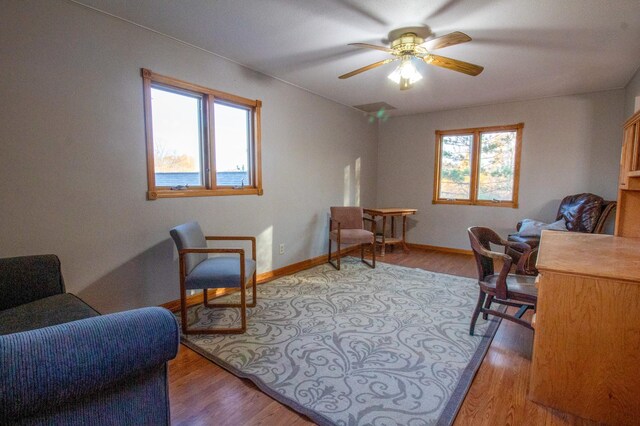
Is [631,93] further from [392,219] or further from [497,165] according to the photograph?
[392,219]

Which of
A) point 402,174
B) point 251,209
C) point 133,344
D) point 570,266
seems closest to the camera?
point 133,344

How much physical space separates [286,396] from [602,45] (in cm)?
379

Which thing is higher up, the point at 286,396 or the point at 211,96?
the point at 211,96

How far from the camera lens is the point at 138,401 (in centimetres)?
108

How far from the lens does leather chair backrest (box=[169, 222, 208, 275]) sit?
96.6 inches

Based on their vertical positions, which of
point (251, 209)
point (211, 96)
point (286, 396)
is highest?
point (211, 96)

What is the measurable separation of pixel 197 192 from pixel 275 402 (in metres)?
2.07

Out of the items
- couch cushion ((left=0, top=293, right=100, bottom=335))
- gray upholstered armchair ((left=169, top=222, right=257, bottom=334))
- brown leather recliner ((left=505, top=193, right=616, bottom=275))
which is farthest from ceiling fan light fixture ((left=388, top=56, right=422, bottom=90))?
couch cushion ((left=0, top=293, right=100, bottom=335))

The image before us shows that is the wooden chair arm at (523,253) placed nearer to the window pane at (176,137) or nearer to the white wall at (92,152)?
the white wall at (92,152)

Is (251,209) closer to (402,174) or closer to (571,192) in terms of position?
(402,174)

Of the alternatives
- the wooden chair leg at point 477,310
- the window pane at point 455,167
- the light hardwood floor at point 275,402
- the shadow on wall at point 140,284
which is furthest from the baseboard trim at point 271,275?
the wooden chair leg at point 477,310

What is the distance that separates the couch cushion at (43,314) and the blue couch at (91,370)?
0.65 m

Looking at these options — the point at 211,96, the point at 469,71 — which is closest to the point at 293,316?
the point at 211,96

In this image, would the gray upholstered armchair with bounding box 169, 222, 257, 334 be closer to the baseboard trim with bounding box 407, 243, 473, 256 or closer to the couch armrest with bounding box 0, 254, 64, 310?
the couch armrest with bounding box 0, 254, 64, 310
